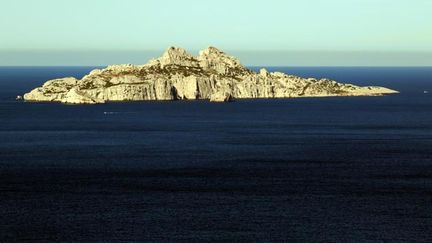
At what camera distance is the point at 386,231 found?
103m

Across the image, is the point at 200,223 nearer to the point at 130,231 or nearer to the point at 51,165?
the point at 130,231

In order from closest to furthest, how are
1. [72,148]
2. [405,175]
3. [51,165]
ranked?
[405,175] → [51,165] → [72,148]

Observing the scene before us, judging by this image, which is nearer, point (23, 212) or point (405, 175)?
point (23, 212)

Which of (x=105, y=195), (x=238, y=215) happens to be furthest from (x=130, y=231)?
(x=105, y=195)

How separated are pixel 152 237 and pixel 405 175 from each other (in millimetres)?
60729

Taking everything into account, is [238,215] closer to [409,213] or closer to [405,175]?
[409,213]

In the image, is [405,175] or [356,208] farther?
[405,175]

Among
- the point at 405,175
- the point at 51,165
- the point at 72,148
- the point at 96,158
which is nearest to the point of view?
Answer: the point at 405,175

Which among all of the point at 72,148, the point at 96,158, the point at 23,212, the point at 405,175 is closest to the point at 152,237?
the point at 23,212

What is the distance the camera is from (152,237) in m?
100

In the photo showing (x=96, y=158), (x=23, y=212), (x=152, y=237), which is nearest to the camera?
(x=152, y=237)

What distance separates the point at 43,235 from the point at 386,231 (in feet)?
131

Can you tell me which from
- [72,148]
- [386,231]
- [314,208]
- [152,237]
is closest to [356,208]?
[314,208]

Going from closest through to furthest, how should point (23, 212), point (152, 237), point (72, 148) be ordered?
1. point (152, 237)
2. point (23, 212)
3. point (72, 148)
